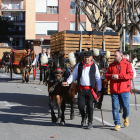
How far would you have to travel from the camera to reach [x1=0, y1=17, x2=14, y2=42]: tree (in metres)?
62.8

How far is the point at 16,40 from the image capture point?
67625 mm

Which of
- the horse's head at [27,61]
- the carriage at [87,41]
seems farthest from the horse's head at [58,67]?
the horse's head at [27,61]

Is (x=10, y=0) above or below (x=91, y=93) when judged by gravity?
above

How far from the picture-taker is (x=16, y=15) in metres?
67.2

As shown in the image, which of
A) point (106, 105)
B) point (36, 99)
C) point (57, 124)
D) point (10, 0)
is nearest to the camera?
point (57, 124)

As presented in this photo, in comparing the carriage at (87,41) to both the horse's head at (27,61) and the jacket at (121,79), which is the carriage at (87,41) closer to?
the jacket at (121,79)

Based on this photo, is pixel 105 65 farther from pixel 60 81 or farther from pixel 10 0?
pixel 10 0

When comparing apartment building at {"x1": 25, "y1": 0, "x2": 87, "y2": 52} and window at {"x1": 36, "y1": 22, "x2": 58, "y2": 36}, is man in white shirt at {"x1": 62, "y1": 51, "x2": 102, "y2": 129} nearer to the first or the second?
apartment building at {"x1": 25, "y1": 0, "x2": 87, "y2": 52}

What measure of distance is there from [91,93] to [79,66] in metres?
0.64

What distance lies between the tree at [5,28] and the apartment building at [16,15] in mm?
1305

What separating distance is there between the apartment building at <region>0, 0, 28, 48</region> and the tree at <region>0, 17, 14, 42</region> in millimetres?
1305

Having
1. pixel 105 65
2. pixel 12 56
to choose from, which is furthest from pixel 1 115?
pixel 12 56

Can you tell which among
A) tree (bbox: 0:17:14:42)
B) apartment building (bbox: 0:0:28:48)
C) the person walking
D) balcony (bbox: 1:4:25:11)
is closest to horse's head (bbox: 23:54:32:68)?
the person walking

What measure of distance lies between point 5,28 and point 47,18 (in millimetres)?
18464
